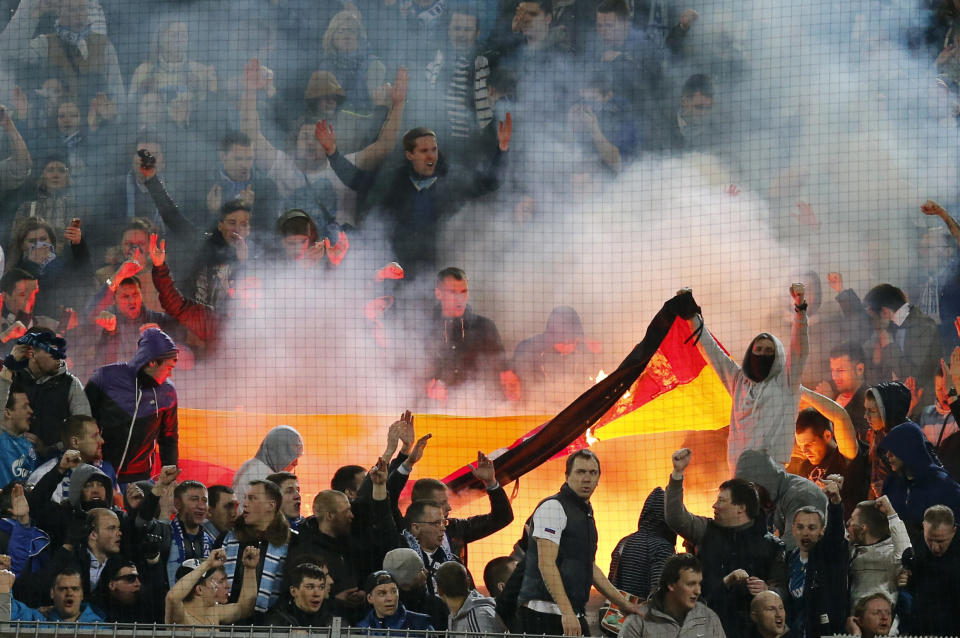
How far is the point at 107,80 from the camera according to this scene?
40.2 feet

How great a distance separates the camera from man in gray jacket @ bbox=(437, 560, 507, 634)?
8.74 metres

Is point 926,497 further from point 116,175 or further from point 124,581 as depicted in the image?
point 116,175

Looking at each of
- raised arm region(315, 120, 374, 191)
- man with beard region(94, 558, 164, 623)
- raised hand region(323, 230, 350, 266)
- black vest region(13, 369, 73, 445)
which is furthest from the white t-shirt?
raised arm region(315, 120, 374, 191)

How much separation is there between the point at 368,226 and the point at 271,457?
1.90m

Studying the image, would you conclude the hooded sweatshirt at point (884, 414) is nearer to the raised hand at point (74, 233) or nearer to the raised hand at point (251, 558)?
the raised hand at point (251, 558)

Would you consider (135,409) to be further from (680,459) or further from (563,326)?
(680,459)

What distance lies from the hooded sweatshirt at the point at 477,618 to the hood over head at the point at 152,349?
3162 mm

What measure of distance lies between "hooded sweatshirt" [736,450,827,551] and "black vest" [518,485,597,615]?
1.49 meters

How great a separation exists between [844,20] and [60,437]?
6.40 meters

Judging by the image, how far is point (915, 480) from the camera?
1030 cm

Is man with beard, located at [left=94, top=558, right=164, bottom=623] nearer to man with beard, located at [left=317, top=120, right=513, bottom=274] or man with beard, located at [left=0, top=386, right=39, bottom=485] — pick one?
man with beard, located at [left=0, top=386, right=39, bottom=485]

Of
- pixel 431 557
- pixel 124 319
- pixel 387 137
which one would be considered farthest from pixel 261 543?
pixel 387 137

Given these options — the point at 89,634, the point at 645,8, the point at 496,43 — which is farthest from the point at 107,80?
the point at 89,634

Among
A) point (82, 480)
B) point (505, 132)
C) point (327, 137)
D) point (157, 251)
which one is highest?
point (505, 132)
